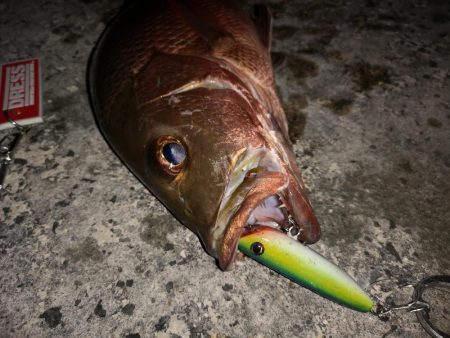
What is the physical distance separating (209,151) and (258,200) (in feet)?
0.96

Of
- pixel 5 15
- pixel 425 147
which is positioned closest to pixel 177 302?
pixel 425 147

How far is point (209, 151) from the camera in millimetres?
1532

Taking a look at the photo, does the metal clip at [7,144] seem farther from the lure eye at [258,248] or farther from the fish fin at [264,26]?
the fish fin at [264,26]

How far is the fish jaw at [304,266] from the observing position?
1557mm

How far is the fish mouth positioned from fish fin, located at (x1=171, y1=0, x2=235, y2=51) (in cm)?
73

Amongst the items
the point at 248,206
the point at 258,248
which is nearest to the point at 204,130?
the point at 248,206

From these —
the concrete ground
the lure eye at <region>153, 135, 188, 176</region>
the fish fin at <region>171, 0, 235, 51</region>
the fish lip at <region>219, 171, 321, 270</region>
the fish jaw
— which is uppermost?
the fish fin at <region>171, 0, 235, 51</region>

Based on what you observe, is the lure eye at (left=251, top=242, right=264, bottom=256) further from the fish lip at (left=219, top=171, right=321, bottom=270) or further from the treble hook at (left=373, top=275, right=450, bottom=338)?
the treble hook at (left=373, top=275, right=450, bottom=338)

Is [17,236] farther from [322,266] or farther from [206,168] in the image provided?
[322,266]

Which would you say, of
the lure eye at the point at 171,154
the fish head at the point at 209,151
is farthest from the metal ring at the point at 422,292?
the lure eye at the point at 171,154

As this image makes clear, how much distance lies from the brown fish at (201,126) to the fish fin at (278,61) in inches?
28.1

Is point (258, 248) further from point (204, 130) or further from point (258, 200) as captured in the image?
point (204, 130)

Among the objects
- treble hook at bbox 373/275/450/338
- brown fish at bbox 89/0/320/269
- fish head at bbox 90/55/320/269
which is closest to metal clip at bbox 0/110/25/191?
brown fish at bbox 89/0/320/269

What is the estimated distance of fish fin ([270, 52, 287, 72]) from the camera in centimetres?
277
